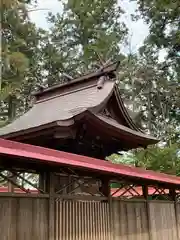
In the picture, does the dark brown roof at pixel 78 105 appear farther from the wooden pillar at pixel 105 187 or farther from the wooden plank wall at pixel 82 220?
the wooden plank wall at pixel 82 220


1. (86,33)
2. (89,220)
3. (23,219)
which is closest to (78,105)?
(89,220)

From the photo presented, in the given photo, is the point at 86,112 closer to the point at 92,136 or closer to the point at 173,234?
the point at 92,136

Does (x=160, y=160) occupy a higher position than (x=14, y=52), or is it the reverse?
(x=14, y=52)

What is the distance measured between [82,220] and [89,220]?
0.21m

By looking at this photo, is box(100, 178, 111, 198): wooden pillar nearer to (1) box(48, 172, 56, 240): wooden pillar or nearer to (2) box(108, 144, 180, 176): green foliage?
(1) box(48, 172, 56, 240): wooden pillar

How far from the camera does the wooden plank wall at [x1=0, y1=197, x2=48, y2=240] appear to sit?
4914 mm

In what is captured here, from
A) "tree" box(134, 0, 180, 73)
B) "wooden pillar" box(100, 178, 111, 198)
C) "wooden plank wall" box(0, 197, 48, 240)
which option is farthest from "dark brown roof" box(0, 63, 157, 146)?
"tree" box(134, 0, 180, 73)

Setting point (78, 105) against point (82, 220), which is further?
point (78, 105)

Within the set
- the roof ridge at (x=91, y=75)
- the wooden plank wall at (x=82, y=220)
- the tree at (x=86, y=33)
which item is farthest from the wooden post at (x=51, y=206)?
the tree at (x=86, y=33)

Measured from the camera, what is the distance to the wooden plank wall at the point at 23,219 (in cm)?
491

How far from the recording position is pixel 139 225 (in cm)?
765

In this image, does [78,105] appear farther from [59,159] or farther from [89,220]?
[59,159]

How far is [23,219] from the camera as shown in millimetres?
5176

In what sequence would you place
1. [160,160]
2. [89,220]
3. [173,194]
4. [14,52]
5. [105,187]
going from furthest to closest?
[160,160], [14,52], [173,194], [105,187], [89,220]
